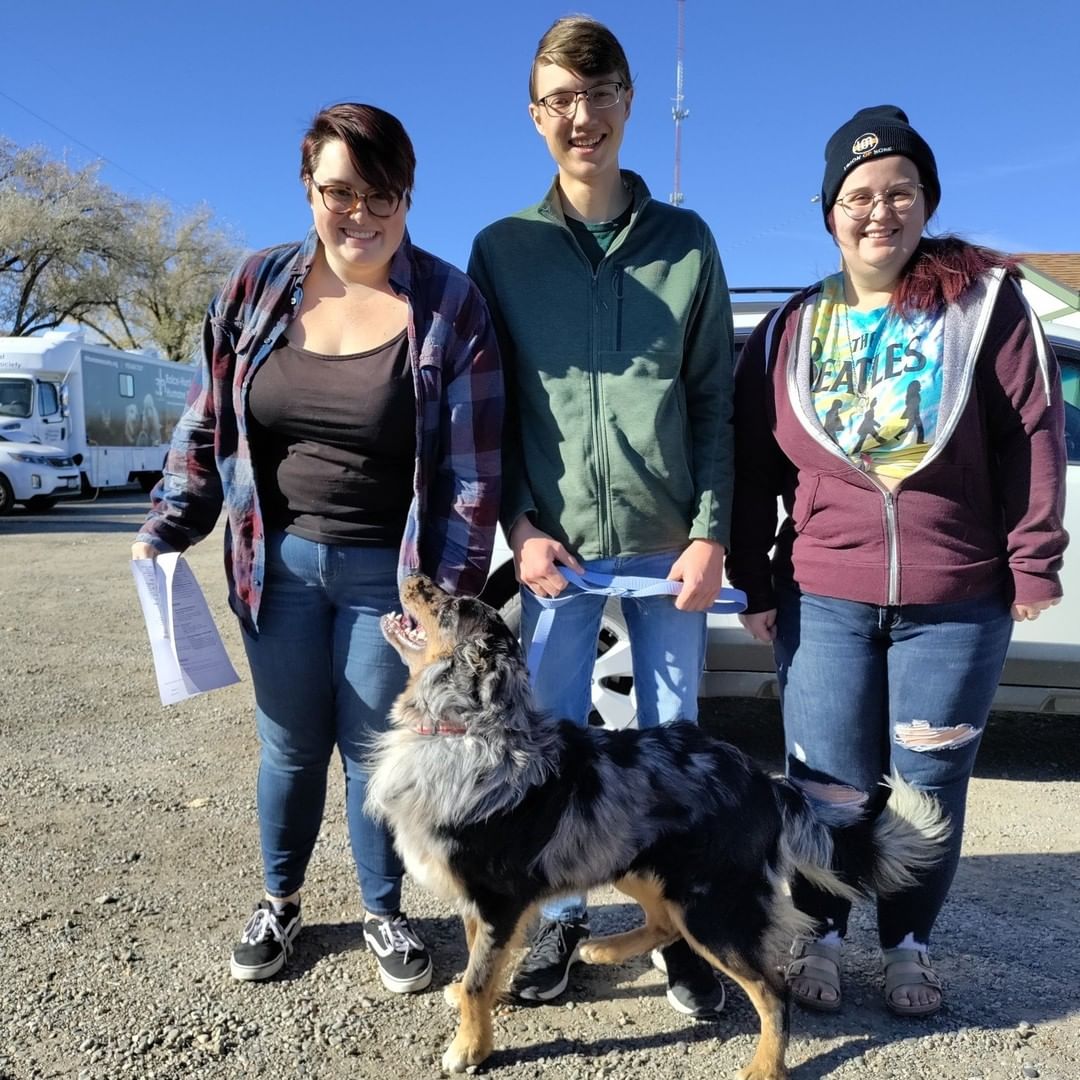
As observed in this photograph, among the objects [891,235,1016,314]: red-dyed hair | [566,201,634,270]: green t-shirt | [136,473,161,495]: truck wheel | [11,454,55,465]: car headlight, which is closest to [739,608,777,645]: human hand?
[891,235,1016,314]: red-dyed hair

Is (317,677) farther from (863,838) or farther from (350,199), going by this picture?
(863,838)

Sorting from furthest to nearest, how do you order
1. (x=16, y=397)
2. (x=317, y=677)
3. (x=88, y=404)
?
(x=88, y=404), (x=16, y=397), (x=317, y=677)

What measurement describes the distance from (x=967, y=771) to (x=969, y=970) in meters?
0.85

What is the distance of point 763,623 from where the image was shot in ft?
9.77

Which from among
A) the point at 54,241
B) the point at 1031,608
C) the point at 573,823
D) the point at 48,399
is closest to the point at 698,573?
the point at 573,823

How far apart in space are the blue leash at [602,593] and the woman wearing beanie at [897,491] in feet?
0.50

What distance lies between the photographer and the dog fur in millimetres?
2553

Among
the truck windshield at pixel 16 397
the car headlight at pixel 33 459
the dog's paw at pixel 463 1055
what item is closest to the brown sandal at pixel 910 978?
the dog's paw at pixel 463 1055

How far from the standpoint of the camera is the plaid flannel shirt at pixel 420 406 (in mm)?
2605

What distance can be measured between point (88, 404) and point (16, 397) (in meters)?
1.55

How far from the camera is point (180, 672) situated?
9.36 ft

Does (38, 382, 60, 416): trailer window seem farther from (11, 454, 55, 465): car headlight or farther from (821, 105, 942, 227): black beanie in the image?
(821, 105, 942, 227): black beanie

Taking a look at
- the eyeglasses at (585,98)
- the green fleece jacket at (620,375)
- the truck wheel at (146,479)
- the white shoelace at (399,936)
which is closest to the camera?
the eyeglasses at (585,98)

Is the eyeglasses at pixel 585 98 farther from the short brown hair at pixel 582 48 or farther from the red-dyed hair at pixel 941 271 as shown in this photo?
the red-dyed hair at pixel 941 271
